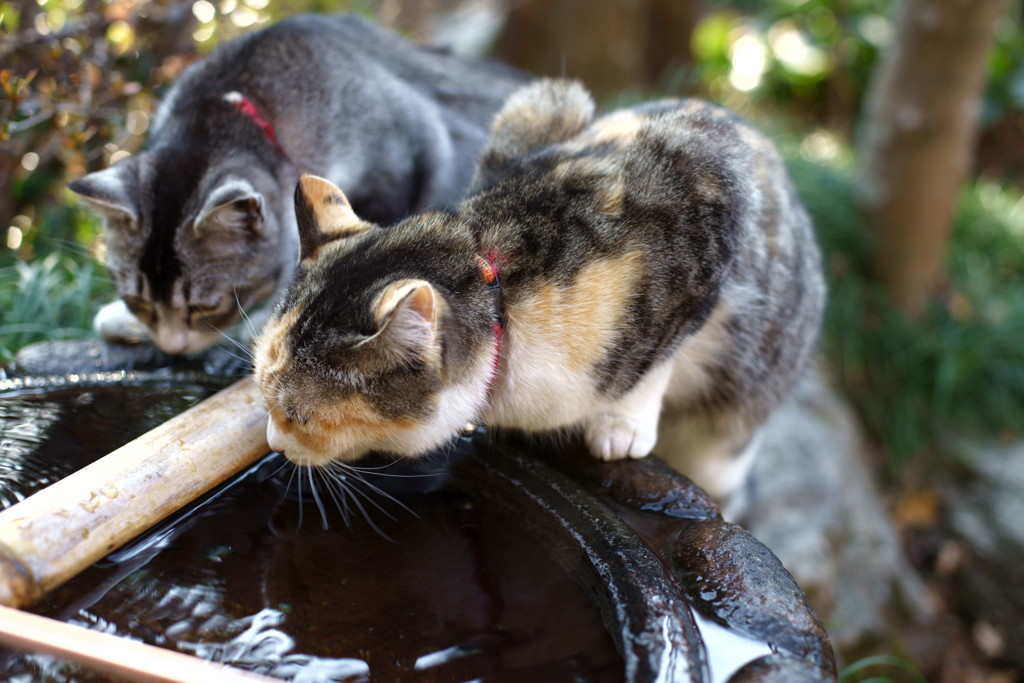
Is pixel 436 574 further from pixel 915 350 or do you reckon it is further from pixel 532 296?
pixel 915 350

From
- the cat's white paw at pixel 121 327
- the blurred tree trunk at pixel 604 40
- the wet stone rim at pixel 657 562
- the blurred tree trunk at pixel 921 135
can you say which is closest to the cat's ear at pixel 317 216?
the wet stone rim at pixel 657 562

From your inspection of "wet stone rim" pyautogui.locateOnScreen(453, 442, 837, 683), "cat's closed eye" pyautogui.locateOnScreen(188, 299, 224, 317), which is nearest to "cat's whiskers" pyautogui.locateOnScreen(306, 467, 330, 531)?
"wet stone rim" pyautogui.locateOnScreen(453, 442, 837, 683)

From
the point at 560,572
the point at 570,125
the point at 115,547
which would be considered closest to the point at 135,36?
the point at 570,125

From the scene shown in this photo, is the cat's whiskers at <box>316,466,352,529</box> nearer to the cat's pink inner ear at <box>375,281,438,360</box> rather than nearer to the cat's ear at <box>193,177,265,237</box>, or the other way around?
the cat's pink inner ear at <box>375,281,438,360</box>

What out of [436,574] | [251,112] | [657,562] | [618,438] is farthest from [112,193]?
[657,562]

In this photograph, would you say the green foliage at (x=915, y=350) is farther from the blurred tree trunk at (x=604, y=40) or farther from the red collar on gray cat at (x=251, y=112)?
the red collar on gray cat at (x=251, y=112)
